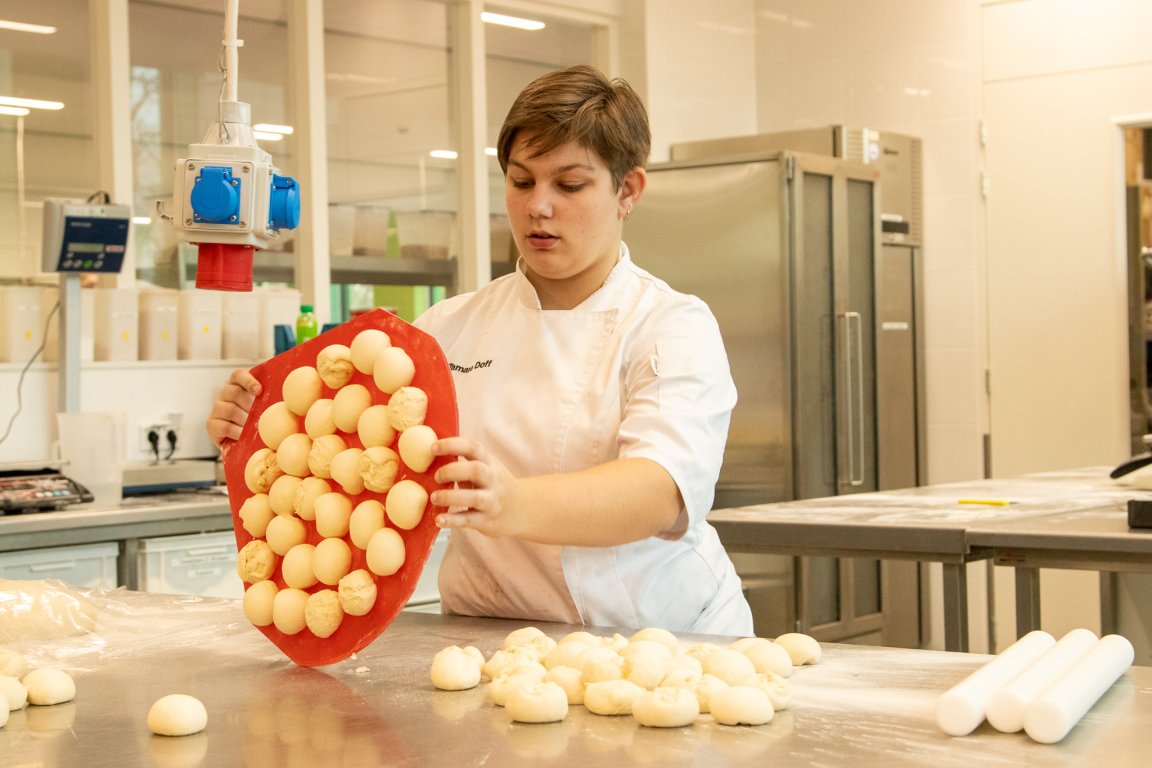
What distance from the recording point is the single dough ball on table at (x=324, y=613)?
4.66 feet

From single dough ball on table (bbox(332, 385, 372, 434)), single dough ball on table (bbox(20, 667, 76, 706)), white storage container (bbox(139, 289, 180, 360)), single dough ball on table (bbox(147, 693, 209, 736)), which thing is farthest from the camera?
white storage container (bbox(139, 289, 180, 360))

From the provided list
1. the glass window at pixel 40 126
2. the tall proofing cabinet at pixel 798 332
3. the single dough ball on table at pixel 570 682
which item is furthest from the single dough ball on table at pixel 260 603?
the tall proofing cabinet at pixel 798 332

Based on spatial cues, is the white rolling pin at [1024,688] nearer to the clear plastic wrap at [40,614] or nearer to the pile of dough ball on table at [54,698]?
the pile of dough ball on table at [54,698]

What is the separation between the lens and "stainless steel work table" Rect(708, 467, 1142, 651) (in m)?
2.65

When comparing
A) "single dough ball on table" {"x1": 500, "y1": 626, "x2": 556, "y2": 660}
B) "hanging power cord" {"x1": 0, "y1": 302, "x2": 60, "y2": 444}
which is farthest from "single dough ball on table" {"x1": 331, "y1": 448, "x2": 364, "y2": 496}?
"hanging power cord" {"x1": 0, "y1": 302, "x2": 60, "y2": 444}

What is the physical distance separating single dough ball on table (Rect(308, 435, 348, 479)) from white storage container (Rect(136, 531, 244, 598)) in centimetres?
195

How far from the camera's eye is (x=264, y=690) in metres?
1.37

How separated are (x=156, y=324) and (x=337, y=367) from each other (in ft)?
8.98

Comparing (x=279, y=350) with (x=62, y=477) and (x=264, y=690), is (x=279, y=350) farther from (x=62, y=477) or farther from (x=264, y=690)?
(x=264, y=690)

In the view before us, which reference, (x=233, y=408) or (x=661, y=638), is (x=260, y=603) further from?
(x=661, y=638)

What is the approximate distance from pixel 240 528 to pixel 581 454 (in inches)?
17.2

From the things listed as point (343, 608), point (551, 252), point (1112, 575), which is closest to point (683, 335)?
point (551, 252)

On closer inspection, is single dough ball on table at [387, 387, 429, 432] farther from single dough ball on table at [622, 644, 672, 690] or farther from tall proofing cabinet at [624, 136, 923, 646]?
tall proofing cabinet at [624, 136, 923, 646]

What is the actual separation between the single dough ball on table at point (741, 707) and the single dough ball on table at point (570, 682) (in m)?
0.13
